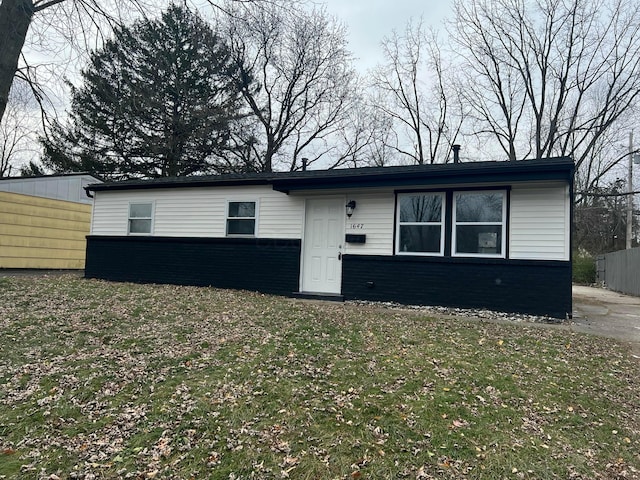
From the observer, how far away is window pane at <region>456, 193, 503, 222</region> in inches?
310

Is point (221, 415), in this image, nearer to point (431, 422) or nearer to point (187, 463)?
point (187, 463)

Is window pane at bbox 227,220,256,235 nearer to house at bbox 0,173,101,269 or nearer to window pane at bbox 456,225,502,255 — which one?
window pane at bbox 456,225,502,255

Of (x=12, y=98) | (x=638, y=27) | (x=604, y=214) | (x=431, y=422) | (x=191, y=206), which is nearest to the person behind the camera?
(x=431, y=422)

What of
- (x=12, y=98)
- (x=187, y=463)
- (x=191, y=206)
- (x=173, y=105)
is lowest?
(x=187, y=463)

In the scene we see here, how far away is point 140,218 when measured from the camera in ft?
36.5

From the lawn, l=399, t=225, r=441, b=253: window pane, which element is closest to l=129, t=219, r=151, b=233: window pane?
the lawn

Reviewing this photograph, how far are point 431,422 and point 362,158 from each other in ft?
71.7

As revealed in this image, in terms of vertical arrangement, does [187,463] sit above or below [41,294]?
below

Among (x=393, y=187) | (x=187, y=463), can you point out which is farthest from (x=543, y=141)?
(x=187, y=463)

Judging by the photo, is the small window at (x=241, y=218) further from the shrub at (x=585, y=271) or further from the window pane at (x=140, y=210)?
the shrub at (x=585, y=271)

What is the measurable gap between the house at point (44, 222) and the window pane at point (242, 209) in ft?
26.2

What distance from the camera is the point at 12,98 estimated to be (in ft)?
30.5

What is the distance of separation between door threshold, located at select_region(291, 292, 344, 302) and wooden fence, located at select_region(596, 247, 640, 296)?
12.6 metres

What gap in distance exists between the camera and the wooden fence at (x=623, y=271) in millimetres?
15539
